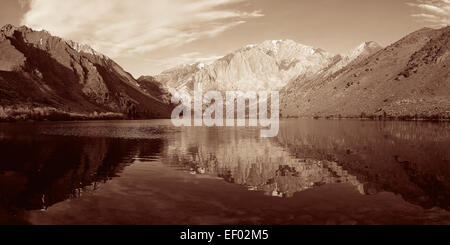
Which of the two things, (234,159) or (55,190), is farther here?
(234,159)

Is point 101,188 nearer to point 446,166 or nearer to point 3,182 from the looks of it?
point 3,182

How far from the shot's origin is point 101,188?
3222 cm

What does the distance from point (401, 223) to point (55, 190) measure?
26873 mm

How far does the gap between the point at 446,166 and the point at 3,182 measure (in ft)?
155

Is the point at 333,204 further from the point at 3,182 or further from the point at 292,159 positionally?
the point at 3,182

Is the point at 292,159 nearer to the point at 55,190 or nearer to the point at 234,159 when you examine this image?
the point at 234,159

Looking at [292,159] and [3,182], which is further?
[292,159]

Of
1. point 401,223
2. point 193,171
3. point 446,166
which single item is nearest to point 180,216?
point 401,223

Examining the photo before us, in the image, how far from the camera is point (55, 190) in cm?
3139

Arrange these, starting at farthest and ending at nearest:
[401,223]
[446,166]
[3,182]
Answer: [446,166]
[3,182]
[401,223]
